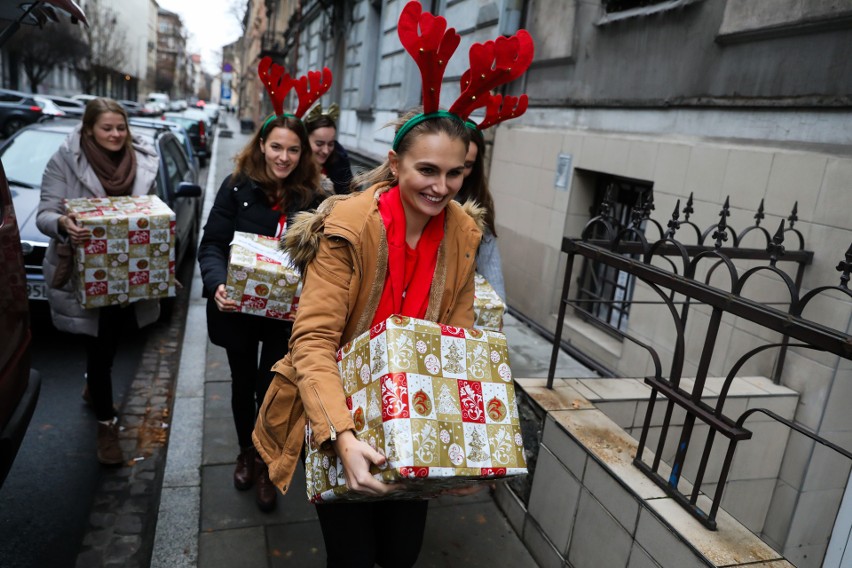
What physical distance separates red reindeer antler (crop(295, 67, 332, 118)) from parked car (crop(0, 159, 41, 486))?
1.59 metres

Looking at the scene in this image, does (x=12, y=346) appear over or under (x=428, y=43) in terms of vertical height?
under

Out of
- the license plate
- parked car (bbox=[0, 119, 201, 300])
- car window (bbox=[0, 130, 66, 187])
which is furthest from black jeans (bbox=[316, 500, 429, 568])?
car window (bbox=[0, 130, 66, 187])

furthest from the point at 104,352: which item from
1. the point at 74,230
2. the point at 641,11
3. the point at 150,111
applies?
the point at 150,111

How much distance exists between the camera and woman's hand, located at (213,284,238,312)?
2893 millimetres

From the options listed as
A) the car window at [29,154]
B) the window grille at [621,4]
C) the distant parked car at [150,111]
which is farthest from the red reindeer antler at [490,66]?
the distant parked car at [150,111]

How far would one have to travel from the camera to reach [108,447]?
3.77 metres

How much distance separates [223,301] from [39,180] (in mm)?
4640

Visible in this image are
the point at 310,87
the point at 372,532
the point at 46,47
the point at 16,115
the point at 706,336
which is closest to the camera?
the point at 372,532

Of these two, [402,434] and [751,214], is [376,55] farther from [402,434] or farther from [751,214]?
[402,434]

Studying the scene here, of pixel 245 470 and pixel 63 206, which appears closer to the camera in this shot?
pixel 245 470

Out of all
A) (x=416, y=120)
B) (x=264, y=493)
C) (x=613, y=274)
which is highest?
(x=416, y=120)

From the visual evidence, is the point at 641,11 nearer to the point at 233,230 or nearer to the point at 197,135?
the point at 233,230

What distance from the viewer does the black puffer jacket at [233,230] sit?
10.3 feet

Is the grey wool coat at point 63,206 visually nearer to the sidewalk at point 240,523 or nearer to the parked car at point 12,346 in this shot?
the parked car at point 12,346
